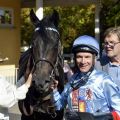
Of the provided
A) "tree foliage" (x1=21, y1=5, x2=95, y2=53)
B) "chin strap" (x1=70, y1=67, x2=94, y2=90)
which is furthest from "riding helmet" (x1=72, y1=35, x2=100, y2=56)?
"tree foliage" (x1=21, y1=5, x2=95, y2=53)

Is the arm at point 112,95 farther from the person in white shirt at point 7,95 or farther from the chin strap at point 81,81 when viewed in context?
the person in white shirt at point 7,95

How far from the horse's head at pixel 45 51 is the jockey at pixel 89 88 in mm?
500

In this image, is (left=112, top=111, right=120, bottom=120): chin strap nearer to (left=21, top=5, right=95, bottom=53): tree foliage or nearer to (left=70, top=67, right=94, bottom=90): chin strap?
(left=70, top=67, right=94, bottom=90): chin strap

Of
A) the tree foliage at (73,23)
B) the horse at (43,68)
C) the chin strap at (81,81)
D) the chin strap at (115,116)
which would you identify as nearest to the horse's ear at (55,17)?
the horse at (43,68)

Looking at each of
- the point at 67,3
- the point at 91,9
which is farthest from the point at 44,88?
the point at 91,9

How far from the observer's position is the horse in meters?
4.39

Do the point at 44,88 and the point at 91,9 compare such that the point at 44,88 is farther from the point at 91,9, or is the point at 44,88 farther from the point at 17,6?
the point at 91,9

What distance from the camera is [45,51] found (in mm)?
4590

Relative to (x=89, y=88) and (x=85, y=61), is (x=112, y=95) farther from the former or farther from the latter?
(x=85, y=61)

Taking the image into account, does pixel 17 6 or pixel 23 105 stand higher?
pixel 17 6

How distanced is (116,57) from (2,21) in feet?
40.5

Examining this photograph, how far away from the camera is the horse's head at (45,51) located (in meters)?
4.31

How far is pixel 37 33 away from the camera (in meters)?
4.74

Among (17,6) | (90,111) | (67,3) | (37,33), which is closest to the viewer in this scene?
(90,111)
